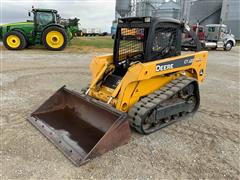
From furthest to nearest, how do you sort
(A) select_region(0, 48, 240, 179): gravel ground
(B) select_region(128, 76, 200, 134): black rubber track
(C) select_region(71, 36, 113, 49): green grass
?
(C) select_region(71, 36, 113, 49): green grass, (B) select_region(128, 76, 200, 134): black rubber track, (A) select_region(0, 48, 240, 179): gravel ground

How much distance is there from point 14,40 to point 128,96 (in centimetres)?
1089

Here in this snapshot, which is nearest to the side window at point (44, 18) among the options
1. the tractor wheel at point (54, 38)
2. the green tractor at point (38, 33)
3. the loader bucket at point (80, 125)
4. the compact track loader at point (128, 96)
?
the green tractor at point (38, 33)

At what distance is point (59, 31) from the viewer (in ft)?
40.3

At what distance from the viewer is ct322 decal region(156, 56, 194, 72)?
12.1 feet

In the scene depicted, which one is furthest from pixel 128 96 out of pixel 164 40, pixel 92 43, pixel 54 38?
pixel 92 43

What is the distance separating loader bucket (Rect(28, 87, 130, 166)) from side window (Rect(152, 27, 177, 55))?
1433mm

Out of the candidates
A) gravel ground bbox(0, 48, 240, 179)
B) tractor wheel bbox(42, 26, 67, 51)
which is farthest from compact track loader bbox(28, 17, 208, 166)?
tractor wheel bbox(42, 26, 67, 51)

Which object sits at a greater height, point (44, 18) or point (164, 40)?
point (44, 18)

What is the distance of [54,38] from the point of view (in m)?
12.6

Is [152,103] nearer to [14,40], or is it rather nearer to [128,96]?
[128,96]

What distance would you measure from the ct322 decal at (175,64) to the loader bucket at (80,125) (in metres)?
1.09

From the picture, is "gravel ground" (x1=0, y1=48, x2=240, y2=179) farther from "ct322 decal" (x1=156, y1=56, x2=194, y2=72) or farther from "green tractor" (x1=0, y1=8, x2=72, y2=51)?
"green tractor" (x1=0, y1=8, x2=72, y2=51)

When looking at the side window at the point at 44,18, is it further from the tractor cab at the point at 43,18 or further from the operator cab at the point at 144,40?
the operator cab at the point at 144,40

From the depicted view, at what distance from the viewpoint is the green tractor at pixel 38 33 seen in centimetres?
1227
